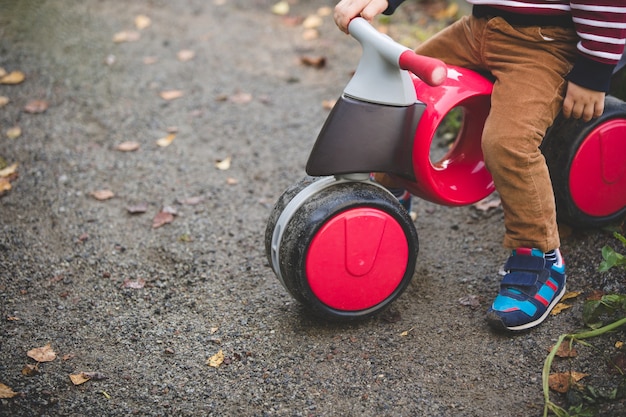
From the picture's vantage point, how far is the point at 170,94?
3354 mm

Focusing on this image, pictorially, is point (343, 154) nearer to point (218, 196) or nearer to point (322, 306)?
point (322, 306)

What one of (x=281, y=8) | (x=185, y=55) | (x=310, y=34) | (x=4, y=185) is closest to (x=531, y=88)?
(x=4, y=185)

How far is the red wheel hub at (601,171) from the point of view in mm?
1984

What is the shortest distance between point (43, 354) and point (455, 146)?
→ 1.39 meters

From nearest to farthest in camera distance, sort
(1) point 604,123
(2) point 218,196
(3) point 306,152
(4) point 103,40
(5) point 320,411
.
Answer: (5) point 320,411 < (1) point 604,123 < (2) point 218,196 < (3) point 306,152 < (4) point 103,40

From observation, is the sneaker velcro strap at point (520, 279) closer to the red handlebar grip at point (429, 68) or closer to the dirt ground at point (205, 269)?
the dirt ground at point (205, 269)

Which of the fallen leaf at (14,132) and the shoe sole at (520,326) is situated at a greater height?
the fallen leaf at (14,132)

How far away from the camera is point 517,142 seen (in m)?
1.72

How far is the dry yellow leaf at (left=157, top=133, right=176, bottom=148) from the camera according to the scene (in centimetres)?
298

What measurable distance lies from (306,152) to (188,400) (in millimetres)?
1437

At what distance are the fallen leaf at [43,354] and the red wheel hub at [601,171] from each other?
5.37ft

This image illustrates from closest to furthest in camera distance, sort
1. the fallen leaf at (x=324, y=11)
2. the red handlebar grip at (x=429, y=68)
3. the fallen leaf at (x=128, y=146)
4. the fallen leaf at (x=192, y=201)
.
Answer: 1. the red handlebar grip at (x=429, y=68)
2. the fallen leaf at (x=192, y=201)
3. the fallen leaf at (x=128, y=146)
4. the fallen leaf at (x=324, y=11)

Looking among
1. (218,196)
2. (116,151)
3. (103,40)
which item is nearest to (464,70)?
(218,196)

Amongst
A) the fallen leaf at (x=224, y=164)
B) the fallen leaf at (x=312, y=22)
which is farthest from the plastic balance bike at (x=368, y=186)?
the fallen leaf at (x=312, y=22)
